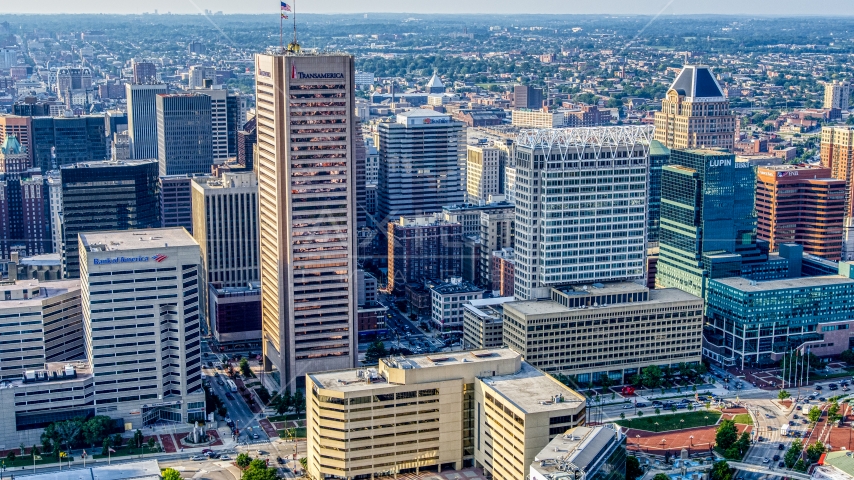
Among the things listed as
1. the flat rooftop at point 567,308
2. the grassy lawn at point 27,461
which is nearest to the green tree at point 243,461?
the grassy lawn at point 27,461

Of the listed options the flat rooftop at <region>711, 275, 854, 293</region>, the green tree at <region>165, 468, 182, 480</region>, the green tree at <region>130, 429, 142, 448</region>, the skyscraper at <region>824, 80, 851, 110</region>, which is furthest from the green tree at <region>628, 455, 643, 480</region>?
the skyscraper at <region>824, 80, 851, 110</region>

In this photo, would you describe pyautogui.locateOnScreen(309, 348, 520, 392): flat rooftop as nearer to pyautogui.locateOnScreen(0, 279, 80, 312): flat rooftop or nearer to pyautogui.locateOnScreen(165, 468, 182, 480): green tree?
pyautogui.locateOnScreen(165, 468, 182, 480): green tree

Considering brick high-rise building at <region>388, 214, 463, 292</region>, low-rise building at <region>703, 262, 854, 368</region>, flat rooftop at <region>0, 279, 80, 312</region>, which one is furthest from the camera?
brick high-rise building at <region>388, 214, 463, 292</region>

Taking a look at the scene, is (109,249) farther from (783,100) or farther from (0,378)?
(783,100)

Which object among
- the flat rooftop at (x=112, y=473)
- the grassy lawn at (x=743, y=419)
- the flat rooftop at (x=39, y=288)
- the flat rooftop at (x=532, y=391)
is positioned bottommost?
the grassy lawn at (x=743, y=419)

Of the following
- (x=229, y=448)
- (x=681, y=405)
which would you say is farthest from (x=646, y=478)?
(x=229, y=448)

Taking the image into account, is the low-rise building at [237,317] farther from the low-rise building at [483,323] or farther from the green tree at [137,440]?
the green tree at [137,440]
